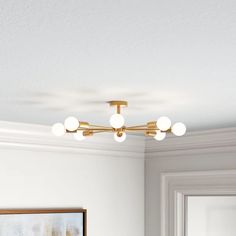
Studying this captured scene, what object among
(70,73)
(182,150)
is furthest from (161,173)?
(70,73)

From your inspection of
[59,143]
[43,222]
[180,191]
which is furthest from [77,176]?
[180,191]

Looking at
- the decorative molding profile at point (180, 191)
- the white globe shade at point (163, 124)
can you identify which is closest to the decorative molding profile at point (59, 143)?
the decorative molding profile at point (180, 191)

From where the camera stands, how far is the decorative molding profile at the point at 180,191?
4.89 m

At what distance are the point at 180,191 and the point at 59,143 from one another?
4.00 feet

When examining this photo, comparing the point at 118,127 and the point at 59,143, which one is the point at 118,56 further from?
the point at 59,143

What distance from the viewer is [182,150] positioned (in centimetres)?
516

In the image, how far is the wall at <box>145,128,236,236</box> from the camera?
4805 millimetres

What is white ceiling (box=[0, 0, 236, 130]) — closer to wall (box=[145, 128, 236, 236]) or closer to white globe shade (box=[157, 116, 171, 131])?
white globe shade (box=[157, 116, 171, 131])

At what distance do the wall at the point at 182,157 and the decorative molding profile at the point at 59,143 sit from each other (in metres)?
0.19

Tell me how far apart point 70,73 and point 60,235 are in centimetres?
229

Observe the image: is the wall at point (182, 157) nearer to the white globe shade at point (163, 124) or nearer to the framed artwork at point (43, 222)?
the framed artwork at point (43, 222)

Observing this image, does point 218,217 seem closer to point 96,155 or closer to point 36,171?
point 96,155

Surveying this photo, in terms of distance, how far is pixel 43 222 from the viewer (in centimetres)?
461

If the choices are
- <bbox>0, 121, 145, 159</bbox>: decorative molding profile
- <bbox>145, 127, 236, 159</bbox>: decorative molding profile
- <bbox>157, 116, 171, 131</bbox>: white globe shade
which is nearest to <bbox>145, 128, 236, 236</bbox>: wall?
<bbox>145, 127, 236, 159</bbox>: decorative molding profile
